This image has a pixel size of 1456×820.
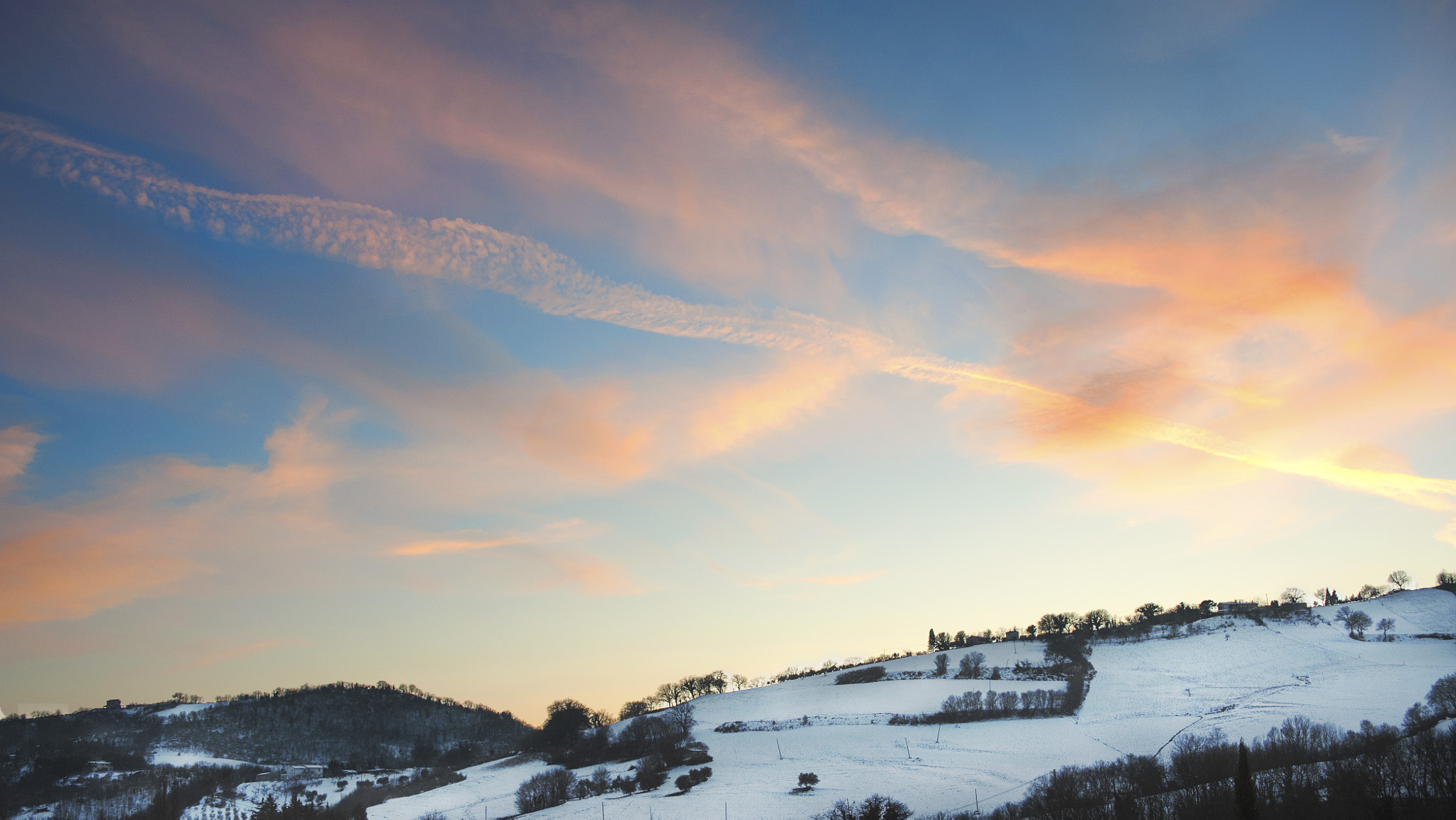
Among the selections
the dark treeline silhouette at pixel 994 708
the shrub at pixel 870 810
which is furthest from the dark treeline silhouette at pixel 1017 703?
the shrub at pixel 870 810

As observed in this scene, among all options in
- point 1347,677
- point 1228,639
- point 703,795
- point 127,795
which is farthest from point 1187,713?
point 127,795

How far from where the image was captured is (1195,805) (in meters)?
86.6

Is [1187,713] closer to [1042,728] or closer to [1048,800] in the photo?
[1042,728]

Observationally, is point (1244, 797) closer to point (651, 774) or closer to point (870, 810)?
point (870, 810)

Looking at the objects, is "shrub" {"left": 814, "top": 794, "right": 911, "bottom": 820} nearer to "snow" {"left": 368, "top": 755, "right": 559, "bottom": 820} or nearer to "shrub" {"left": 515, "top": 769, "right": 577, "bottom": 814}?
"shrub" {"left": 515, "top": 769, "right": 577, "bottom": 814}

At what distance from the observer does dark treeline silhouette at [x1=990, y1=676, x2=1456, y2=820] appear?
273ft

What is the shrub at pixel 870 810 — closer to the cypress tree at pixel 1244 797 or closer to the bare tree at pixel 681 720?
the cypress tree at pixel 1244 797

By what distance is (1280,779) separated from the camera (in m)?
92.7

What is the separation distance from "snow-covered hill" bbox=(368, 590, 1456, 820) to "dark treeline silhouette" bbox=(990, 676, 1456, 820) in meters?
6.50

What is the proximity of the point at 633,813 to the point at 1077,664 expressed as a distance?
119m

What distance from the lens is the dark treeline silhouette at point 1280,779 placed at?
273 ft

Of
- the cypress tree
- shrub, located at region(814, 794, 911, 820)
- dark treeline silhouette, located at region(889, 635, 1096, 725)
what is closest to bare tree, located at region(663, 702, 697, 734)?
dark treeline silhouette, located at region(889, 635, 1096, 725)

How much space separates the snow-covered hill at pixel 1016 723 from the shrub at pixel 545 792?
3.24 m

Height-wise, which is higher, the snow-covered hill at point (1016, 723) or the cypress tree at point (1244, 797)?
the cypress tree at point (1244, 797)
